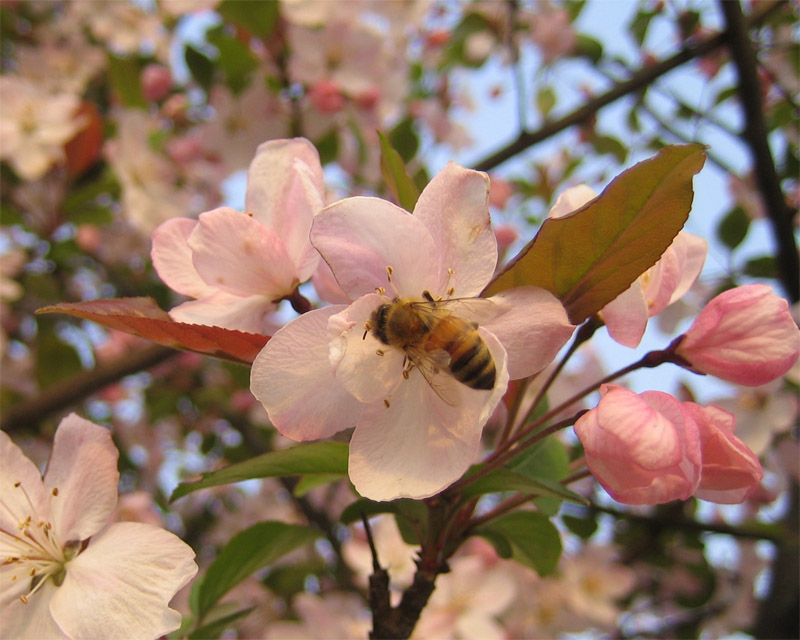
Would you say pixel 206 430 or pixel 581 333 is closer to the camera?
pixel 581 333

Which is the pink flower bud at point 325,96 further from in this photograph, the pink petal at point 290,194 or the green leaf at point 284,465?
the green leaf at point 284,465

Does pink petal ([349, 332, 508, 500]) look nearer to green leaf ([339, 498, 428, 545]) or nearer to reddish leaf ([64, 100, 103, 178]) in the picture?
green leaf ([339, 498, 428, 545])

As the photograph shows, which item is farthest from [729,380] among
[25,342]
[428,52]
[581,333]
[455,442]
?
[25,342]

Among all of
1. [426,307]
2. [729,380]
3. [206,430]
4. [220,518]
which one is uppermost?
[426,307]

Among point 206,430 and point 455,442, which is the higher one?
point 455,442

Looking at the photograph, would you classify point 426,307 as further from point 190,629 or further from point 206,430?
point 206,430

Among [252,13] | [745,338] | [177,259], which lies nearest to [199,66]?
[252,13]
